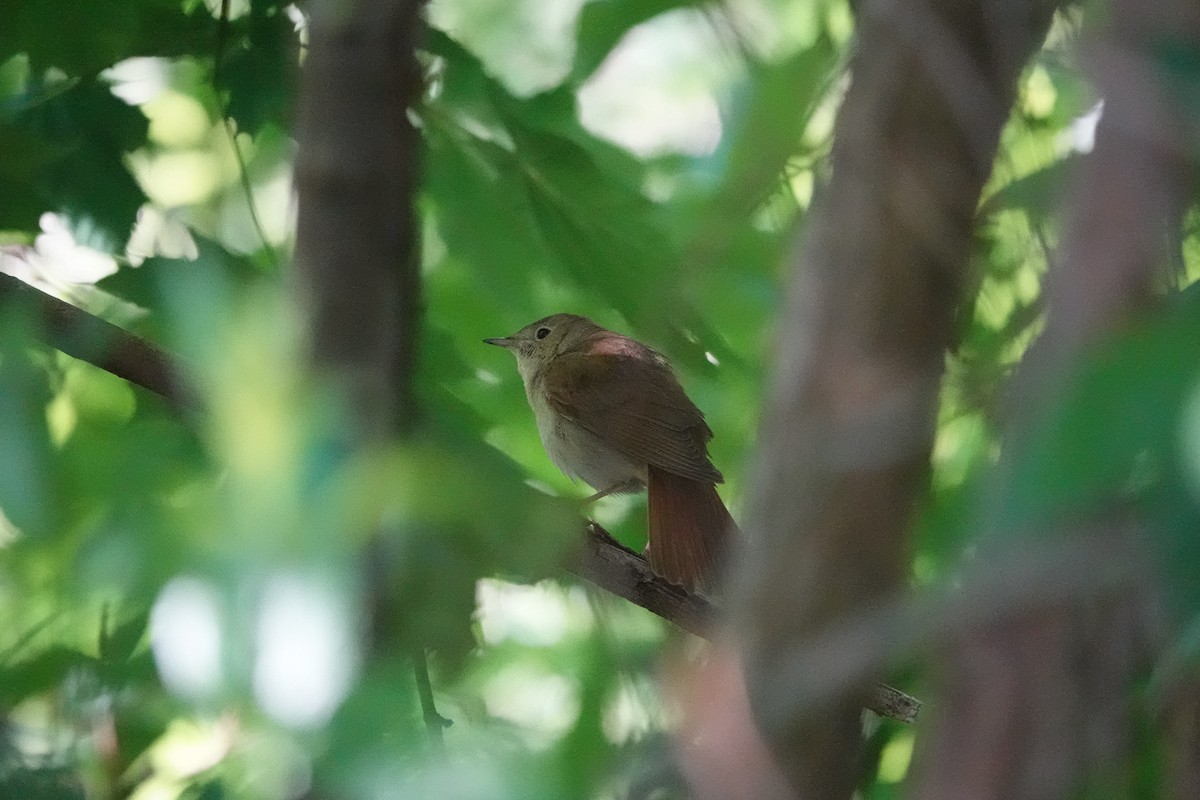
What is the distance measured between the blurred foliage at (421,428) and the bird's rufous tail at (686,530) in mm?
282

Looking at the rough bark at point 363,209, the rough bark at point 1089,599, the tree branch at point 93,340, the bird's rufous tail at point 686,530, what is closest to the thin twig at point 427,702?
the rough bark at point 363,209

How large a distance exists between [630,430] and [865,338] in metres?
1.25

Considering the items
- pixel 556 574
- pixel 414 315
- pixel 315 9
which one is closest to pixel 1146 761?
pixel 556 574

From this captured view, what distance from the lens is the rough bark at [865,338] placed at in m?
1.66

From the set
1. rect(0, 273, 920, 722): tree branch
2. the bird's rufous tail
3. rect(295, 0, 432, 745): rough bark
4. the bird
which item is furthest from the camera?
the bird

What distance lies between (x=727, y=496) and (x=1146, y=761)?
188cm

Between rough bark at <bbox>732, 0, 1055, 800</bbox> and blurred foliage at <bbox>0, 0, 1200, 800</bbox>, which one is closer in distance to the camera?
blurred foliage at <bbox>0, 0, 1200, 800</bbox>

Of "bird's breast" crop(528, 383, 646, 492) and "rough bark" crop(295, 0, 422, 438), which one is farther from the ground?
"rough bark" crop(295, 0, 422, 438)

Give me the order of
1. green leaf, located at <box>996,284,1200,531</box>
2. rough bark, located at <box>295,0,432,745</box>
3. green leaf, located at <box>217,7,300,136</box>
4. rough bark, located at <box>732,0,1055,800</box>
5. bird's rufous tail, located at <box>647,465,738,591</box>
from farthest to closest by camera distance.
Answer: bird's rufous tail, located at <box>647,465,738,591</box>, green leaf, located at <box>217,7,300,136</box>, rough bark, located at <box>732,0,1055,800</box>, rough bark, located at <box>295,0,432,745</box>, green leaf, located at <box>996,284,1200,531</box>

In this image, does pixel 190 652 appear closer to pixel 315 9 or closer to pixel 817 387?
pixel 315 9

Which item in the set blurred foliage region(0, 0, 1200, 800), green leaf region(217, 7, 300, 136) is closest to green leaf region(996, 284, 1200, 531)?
blurred foliage region(0, 0, 1200, 800)

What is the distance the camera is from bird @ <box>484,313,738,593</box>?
270cm

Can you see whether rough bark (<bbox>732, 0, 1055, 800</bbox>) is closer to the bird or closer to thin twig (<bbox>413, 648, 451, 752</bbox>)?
the bird

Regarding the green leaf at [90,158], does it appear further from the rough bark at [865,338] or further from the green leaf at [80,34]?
the rough bark at [865,338]
